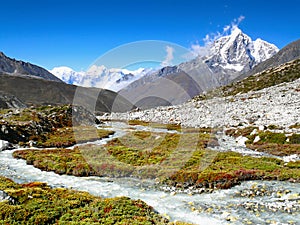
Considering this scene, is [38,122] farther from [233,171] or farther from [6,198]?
[233,171]

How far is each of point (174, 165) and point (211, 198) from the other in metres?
8.81

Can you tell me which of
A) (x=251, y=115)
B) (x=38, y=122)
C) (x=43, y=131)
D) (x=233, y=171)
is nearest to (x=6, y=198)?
(x=233, y=171)

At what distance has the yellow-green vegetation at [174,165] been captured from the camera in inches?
873

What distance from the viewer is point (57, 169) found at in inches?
1037

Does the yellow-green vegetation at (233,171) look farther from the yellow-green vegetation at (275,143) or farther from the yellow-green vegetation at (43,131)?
the yellow-green vegetation at (43,131)

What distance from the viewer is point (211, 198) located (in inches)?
727

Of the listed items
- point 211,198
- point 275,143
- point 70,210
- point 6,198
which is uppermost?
point 275,143

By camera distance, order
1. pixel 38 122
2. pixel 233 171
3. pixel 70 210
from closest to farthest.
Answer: pixel 70 210 → pixel 233 171 → pixel 38 122

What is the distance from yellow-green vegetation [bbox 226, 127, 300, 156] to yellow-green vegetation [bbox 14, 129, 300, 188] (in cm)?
443

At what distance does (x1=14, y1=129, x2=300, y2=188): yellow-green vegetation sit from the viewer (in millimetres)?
22172

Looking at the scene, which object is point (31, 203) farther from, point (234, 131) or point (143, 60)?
point (234, 131)

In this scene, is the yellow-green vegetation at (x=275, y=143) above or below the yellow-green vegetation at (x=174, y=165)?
above

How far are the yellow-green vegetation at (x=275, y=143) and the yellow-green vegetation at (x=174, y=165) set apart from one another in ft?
14.5

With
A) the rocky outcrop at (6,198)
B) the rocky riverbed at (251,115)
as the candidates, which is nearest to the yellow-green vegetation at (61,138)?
the rocky riverbed at (251,115)
